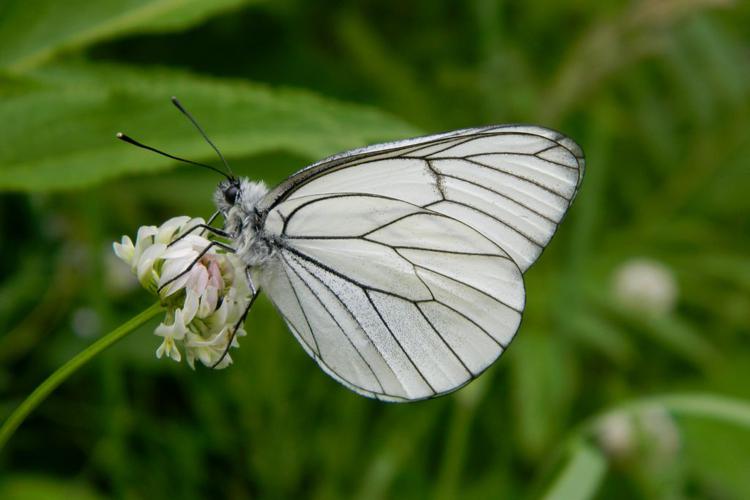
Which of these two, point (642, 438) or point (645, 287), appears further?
point (645, 287)

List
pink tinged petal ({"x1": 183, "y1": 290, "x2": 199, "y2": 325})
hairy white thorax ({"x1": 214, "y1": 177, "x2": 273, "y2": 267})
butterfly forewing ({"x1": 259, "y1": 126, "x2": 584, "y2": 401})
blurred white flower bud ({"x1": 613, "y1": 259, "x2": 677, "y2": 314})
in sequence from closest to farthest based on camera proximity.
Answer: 1. pink tinged petal ({"x1": 183, "y1": 290, "x2": 199, "y2": 325})
2. hairy white thorax ({"x1": 214, "y1": 177, "x2": 273, "y2": 267})
3. butterfly forewing ({"x1": 259, "y1": 126, "x2": 584, "y2": 401})
4. blurred white flower bud ({"x1": 613, "y1": 259, "x2": 677, "y2": 314})

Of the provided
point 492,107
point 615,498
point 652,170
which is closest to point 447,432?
point 615,498

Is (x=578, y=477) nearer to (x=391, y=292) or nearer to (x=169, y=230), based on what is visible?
(x=391, y=292)

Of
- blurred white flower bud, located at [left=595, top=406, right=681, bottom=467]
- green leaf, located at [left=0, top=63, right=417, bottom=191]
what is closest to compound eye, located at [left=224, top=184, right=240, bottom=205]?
green leaf, located at [left=0, top=63, right=417, bottom=191]

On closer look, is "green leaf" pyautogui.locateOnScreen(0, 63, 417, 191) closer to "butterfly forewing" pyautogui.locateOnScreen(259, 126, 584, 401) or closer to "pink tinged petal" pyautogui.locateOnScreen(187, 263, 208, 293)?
"butterfly forewing" pyautogui.locateOnScreen(259, 126, 584, 401)

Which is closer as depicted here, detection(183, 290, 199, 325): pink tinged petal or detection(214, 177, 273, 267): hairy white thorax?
detection(183, 290, 199, 325): pink tinged petal

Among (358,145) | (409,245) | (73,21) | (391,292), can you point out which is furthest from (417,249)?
(73,21)

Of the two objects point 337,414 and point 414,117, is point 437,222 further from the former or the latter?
point 414,117
